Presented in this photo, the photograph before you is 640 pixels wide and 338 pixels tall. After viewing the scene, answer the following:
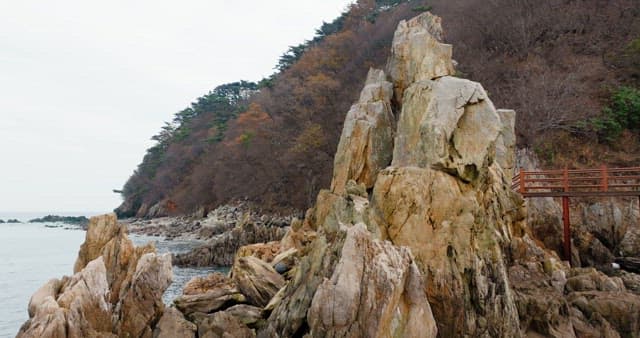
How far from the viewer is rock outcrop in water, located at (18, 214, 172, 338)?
9281 millimetres

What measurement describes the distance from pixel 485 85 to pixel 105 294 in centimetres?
3271

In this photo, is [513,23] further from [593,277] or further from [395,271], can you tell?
[395,271]

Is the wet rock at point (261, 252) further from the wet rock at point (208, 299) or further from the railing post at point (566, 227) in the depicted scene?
the railing post at point (566, 227)

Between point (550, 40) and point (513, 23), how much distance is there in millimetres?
3438

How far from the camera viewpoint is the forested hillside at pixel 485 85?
30266 millimetres

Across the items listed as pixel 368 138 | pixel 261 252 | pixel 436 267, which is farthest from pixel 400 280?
pixel 368 138

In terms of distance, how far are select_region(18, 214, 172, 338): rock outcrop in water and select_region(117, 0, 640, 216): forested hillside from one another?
2575 centimetres

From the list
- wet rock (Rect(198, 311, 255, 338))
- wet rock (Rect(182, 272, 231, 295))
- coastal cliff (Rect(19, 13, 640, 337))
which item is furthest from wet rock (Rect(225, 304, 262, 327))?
wet rock (Rect(182, 272, 231, 295))

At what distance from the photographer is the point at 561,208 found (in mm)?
23609

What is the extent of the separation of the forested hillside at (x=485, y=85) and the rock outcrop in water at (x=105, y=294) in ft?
84.5

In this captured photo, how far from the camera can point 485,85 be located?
3638 cm

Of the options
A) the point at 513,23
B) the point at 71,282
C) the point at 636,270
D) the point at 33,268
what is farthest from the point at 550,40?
the point at 33,268

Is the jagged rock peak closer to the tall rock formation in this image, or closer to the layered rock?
the tall rock formation

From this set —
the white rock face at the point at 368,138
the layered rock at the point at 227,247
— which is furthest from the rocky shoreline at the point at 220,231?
the white rock face at the point at 368,138
